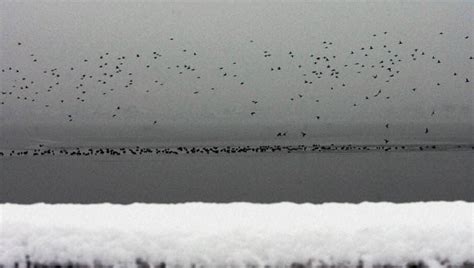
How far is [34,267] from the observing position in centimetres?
75

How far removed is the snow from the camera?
2.38 feet

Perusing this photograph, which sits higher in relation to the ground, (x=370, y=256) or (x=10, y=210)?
(x=10, y=210)

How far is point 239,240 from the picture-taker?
2.43ft

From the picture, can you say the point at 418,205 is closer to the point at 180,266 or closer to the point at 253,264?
the point at 253,264

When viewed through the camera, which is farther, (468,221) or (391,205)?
(391,205)

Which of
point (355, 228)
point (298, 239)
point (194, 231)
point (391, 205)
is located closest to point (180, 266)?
point (194, 231)

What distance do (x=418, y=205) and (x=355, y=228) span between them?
202mm

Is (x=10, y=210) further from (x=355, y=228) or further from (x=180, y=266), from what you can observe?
(x=355, y=228)

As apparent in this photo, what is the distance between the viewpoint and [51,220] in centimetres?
76

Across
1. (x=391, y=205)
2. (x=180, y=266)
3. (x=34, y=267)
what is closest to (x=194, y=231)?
(x=180, y=266)

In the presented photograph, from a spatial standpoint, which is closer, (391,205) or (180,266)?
(180,266)

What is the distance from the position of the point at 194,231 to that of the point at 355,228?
283mm

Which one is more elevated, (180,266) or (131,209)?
(131,209)

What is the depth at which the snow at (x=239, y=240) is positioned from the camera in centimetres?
73
